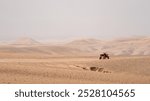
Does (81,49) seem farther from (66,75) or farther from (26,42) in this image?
(66,75)

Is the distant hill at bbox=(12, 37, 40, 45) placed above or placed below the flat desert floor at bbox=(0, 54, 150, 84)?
above

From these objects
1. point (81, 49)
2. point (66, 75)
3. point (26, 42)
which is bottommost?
point (66, 75)

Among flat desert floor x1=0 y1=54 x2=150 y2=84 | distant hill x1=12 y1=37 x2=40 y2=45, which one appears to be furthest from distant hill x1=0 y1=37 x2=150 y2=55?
flat desert floor x1=0 y1=54 x2=150 y2=84

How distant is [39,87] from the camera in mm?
Answer: 10945

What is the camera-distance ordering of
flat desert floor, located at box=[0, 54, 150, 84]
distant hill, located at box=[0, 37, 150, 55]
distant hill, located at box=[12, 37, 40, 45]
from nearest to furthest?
1. flat desert floor, located at box=[0, 54, 150, 84]
2. distant hill, located at box=[0, 37, 150, 55]
3. distant hill, located at box=[12, 37, 40, 45]

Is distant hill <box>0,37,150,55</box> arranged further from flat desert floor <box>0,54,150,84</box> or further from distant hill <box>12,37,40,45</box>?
flat desert floor <box>0,54,150,84</box>

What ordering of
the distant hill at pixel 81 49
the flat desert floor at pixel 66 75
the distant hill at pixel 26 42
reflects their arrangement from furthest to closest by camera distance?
the distant hill at pixel 26 42, the distant hill at pixel 81 49, the flat desert floor at pixel 66 75

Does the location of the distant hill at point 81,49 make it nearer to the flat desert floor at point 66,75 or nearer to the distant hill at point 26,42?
Answer: the distant hill at point 26,42

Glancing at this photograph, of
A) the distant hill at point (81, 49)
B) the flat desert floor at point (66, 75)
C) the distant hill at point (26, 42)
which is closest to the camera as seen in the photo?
the flat desert floor at point (66, 75)

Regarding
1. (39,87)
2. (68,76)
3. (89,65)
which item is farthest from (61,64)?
(39,87)

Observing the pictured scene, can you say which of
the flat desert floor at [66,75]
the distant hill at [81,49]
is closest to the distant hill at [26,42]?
the distant hill at [81,49]

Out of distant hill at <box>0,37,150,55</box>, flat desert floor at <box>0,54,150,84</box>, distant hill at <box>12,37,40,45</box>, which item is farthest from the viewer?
distant hill at <box>12,37,40,45</box>

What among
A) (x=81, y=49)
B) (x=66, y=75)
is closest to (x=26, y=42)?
(x=81, y=49)

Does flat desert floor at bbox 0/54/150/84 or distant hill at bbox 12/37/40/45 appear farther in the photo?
distant hill at bbox 12/37/40/45
